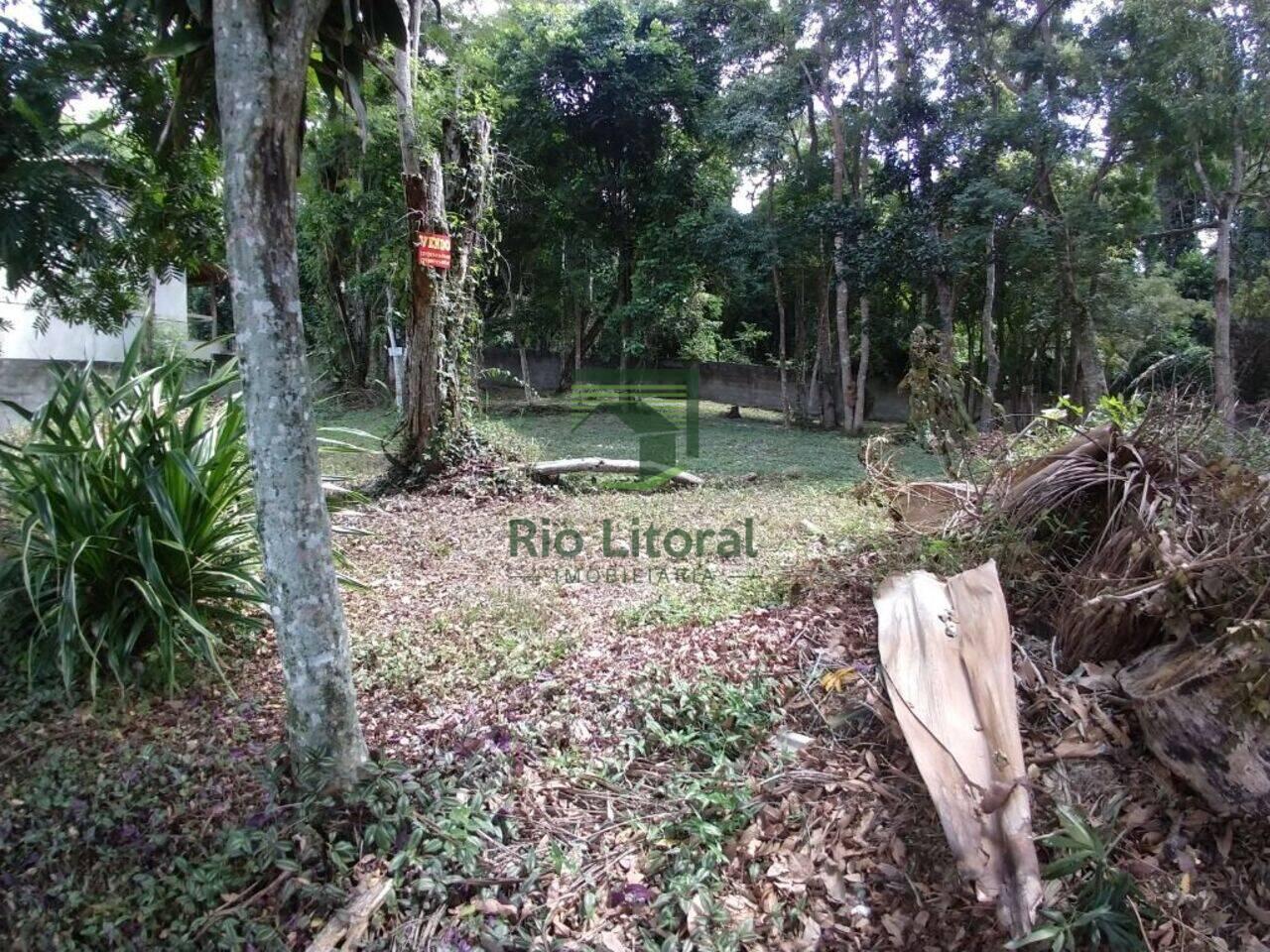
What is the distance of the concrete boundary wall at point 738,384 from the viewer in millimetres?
14328

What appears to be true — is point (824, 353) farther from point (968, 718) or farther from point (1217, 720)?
point (1217, 720)

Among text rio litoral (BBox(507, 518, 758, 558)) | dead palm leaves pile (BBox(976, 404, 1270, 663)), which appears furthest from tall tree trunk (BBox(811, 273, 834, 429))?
dead palm leaves pile (BBox(976, 404, 1270, 663))

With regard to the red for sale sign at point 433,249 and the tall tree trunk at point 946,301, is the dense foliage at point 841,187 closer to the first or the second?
the tall tree trunk at point 946,301

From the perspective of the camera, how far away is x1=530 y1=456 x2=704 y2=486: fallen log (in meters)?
5.90

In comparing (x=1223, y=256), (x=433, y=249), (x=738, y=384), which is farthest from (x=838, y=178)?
(x=433, y=249)

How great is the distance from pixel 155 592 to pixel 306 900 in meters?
1.24

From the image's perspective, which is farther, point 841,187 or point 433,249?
point 841,187

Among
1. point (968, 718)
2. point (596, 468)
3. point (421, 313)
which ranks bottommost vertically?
point (968, 718)

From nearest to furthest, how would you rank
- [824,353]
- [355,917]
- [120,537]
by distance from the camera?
[355,917]
[120,537]
[824,353]

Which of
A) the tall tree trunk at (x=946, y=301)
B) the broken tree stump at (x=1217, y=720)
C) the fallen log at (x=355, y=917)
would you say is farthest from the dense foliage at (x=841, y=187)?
the broken tree stump at (x=1217, y=720)

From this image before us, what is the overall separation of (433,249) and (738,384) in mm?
10311

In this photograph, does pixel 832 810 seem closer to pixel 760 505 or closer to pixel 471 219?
pixel 760 505

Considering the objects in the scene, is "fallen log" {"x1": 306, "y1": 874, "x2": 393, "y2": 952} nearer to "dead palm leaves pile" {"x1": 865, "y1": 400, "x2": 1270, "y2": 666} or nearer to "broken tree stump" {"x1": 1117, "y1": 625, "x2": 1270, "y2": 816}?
"broken tree stump" {"x1": 1117, "y1": 625, "x2": 1270, "y2": 816}

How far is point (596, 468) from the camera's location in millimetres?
6105
